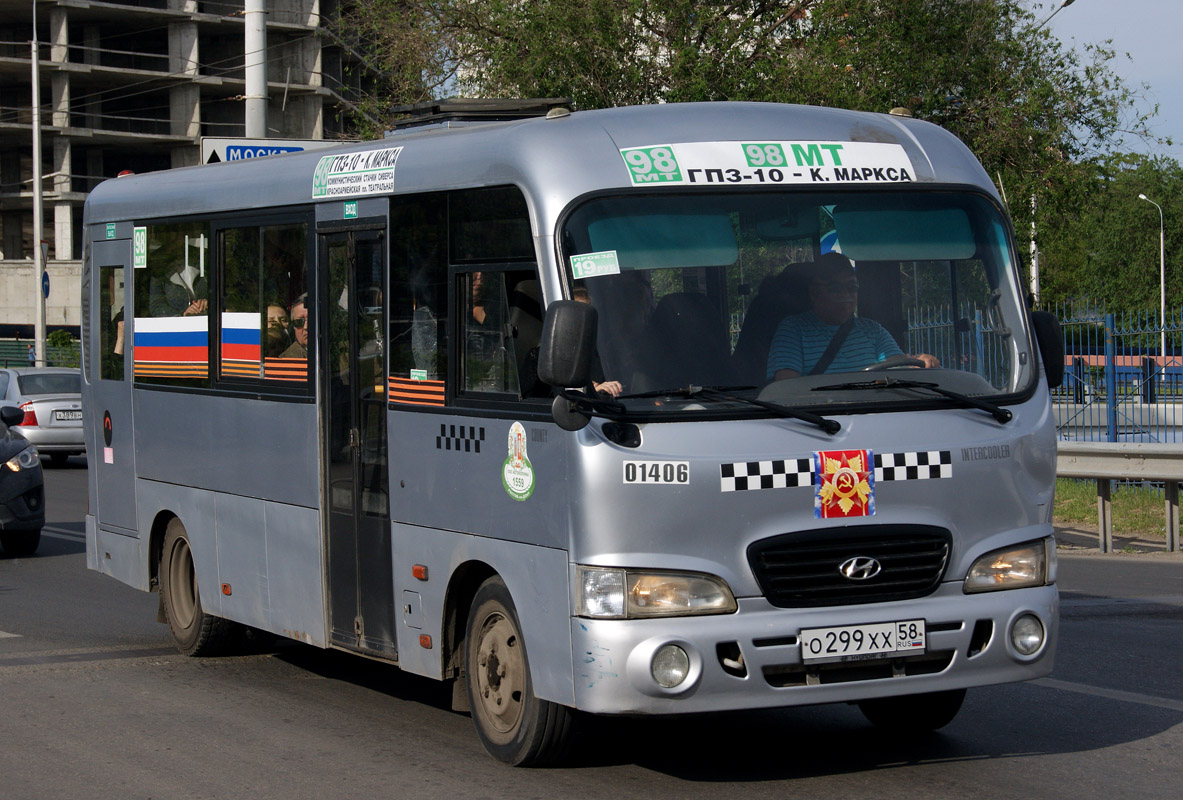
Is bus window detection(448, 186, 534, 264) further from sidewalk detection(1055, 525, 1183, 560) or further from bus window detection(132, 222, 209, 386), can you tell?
sidewalk detection(1055, 525, 1183, 560)

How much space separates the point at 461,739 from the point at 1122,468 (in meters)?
9.60

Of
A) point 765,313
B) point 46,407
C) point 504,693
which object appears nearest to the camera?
point 765,313

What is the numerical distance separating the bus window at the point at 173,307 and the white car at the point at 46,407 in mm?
16280

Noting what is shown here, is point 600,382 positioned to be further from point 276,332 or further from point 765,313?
point 276,332

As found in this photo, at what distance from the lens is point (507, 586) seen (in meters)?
6.54

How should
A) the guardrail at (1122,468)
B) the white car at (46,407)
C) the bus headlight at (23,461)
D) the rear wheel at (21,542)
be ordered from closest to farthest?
the guardrail at (1122,468)
the bus headlight at (23,461)
the rear wheel at (21,542)
the white car at (46,407)

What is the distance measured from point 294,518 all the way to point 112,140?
7071 centimetres

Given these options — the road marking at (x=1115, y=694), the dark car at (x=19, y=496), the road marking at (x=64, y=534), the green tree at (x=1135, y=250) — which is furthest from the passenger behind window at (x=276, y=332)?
the green tree at (x=1135, y=250)

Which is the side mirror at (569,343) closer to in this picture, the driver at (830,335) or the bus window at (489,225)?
the bus window at (489,225)

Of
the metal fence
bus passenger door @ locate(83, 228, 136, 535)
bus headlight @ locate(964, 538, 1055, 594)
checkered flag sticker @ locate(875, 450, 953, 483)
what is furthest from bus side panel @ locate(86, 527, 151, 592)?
the metal fence

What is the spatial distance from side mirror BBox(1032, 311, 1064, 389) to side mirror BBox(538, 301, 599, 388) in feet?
7.07

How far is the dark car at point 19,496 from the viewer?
15.3 metres

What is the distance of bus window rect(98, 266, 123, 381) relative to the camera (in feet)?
35.0

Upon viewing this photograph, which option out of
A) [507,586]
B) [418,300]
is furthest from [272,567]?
[507,586]
